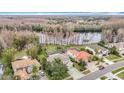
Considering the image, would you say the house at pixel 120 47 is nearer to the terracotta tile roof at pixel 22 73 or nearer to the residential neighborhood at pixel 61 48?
the residential neighborhood at pixel 61 48

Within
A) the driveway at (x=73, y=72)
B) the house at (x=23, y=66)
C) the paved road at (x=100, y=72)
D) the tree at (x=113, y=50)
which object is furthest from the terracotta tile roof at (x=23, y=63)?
the tree at (x=113, y=50)

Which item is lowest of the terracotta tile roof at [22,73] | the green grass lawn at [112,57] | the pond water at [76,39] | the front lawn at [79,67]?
the terracotta tile roof at [22,73]

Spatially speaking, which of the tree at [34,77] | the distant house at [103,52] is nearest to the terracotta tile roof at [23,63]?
the tree at [34,77]

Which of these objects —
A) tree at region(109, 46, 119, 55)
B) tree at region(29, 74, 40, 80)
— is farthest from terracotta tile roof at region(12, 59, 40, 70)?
tree at region(109, 46, 119, 55)

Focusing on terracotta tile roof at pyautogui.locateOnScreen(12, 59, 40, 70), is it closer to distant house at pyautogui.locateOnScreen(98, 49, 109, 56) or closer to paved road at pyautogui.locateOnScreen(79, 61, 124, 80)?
paved road at pyautogui.locateOnScreen(79, 61, 124, 80)

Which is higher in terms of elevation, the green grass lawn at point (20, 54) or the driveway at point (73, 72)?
the green grass lawn at point (20, 54)

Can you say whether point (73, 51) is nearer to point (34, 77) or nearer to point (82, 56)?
point (82, 56)
